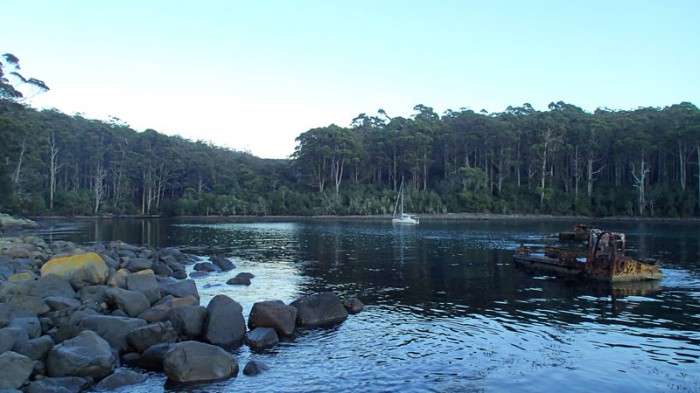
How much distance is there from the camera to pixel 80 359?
10773mm

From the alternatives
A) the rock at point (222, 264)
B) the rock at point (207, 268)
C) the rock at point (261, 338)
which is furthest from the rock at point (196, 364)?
the rock at point (222, 264)

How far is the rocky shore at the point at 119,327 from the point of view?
1066 cm

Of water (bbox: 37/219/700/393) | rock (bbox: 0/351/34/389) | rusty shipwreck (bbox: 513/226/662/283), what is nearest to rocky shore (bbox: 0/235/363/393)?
rock (bbox: 0/351/34/389)

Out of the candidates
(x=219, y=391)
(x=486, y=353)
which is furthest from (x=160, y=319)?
(x=486, y=353)

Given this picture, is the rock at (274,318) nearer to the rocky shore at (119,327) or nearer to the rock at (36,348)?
the rocky shore at (119,327)

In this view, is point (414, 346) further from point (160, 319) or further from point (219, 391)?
point (160, 319)

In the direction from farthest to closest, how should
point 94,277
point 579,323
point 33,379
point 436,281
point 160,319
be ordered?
point 436,281 → point 94,277 → point 579,323 → point 160,319 → point 33,379

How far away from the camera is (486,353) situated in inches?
509

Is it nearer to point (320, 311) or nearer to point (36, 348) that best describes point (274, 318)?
point (320, 311)

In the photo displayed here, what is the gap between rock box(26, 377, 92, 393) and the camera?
962 cm

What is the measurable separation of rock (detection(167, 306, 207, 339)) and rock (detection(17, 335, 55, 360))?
125 inches

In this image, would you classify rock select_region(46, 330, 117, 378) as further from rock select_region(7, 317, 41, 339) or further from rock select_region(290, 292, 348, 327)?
rock select_region(290, 292, 348, 327)

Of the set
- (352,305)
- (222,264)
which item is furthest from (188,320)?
(222,264)

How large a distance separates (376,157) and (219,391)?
335 ft
